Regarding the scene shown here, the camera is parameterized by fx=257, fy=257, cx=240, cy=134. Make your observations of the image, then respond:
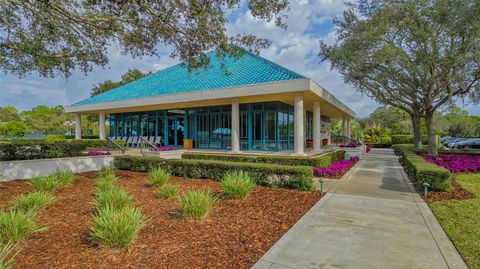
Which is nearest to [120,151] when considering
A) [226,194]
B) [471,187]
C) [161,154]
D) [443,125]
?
[161,154]

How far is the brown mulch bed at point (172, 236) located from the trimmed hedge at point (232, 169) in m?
1.00

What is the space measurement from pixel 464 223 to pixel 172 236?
581cm

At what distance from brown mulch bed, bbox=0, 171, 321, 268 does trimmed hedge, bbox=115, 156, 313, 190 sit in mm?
1003

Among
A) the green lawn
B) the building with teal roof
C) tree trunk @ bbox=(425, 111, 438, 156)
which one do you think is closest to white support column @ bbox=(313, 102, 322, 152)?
the building with teal roof

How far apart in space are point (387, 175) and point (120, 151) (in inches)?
622

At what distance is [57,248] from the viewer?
4.04 metres

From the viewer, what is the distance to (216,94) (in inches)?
645

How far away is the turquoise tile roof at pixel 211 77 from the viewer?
16.1m

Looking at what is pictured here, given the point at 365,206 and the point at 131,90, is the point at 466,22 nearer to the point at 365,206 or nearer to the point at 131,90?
the point at 365,206

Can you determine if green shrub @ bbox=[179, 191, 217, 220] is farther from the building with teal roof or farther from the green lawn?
the building with teal roof

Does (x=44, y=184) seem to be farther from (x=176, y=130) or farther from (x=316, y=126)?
(x=176, y=130)

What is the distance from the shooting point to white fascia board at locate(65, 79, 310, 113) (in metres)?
13.7

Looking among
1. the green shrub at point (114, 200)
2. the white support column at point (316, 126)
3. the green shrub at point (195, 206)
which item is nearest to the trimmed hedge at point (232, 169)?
the green shrub at point (195, 206)

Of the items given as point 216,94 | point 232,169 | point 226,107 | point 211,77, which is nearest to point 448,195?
point 232,169
